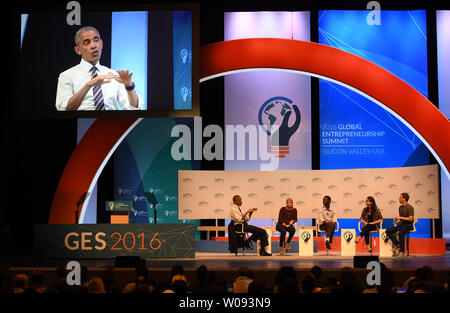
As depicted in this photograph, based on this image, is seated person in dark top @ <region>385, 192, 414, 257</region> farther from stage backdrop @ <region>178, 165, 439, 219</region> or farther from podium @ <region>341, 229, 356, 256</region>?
stage backdrop @ <region>178, 165, 439, 219</region>

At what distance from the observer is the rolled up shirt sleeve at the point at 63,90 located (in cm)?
921

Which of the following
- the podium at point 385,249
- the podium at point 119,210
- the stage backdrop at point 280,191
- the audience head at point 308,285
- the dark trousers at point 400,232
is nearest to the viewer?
the audience head at point 308,285

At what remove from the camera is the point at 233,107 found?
39.8 feet

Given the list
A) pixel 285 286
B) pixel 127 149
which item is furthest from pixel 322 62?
pixel 285 286

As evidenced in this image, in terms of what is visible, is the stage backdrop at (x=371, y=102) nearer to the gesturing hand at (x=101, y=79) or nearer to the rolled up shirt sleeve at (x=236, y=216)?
the rolled up shirt sleeve at (x=236, y=216)

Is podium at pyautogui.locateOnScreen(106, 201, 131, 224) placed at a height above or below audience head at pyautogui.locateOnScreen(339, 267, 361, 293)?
above

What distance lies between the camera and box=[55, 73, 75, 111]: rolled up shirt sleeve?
30.2ft

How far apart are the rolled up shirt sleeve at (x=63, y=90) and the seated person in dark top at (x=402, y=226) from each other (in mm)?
5636

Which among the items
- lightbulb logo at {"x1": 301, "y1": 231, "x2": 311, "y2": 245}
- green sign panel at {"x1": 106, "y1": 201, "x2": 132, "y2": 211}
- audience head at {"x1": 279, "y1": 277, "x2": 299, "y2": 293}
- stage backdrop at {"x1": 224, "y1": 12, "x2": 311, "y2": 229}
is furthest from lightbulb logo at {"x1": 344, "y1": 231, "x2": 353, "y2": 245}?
audience head at {"x1": 279, "y1": 277, "x2": 299, "y2": 293}

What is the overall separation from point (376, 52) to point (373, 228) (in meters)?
4.22

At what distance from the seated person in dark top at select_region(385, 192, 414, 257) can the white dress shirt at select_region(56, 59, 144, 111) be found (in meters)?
4.55

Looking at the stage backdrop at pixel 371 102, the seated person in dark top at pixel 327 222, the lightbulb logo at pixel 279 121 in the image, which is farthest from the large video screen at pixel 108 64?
the stage backdrop at pixel 371 102

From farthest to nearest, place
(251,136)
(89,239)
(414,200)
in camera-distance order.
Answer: (251,136)
(414,200)
(89,239)

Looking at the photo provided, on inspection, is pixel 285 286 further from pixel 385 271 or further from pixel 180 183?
pixel 180 183
